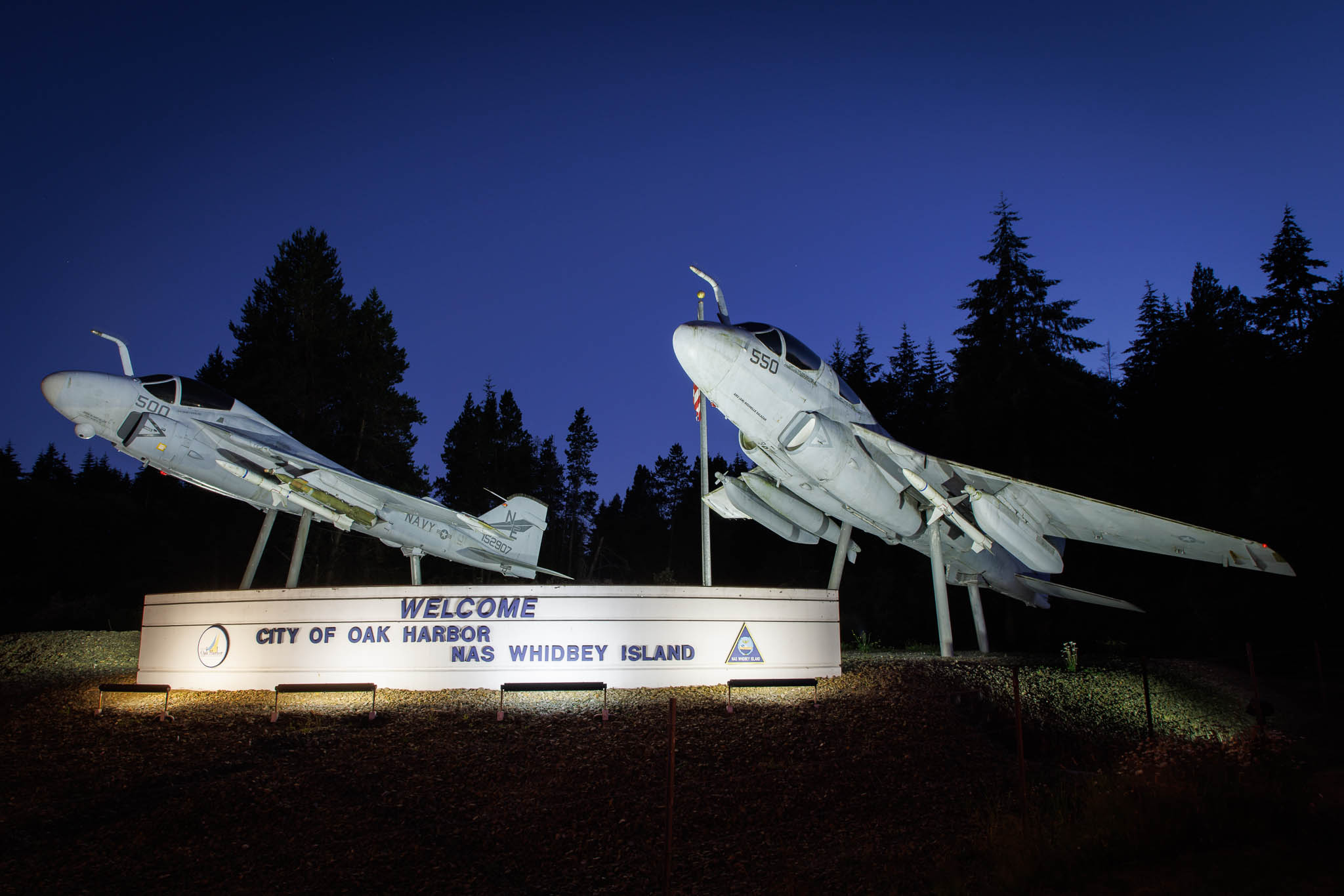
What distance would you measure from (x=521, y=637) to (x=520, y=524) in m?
7.64

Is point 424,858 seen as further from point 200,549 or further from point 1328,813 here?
point 200,549

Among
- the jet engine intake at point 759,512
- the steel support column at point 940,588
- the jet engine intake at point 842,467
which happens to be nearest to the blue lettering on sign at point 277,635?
the jet engine intake at point 759,512

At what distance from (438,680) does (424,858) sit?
5.78 metres

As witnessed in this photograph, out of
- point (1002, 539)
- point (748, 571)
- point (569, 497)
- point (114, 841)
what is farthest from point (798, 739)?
point (569, 497)

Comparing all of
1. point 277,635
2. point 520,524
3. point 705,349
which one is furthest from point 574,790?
point 520,524

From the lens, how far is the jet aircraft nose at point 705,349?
11.2 m

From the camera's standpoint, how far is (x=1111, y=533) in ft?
42.2

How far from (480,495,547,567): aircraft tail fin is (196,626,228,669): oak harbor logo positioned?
21.7 ft

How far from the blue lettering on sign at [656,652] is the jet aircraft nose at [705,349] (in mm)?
→ 4431

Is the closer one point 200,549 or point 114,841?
point 114,841

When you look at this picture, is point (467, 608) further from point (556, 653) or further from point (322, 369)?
point (322, 369)

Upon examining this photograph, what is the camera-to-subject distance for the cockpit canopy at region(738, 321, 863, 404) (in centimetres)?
1188

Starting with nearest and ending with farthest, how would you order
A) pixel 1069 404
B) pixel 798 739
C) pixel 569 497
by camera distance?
pixel 798 739 < pixel 1069 404 < pixel 569 497

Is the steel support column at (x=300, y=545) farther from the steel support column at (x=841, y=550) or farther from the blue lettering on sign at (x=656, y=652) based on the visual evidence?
the steel support column at (x=841, y=550)
